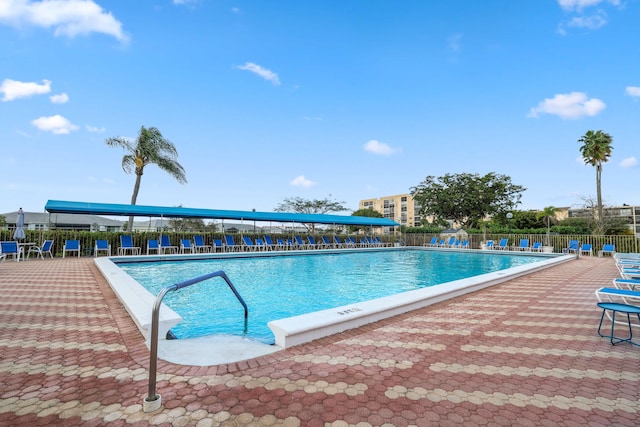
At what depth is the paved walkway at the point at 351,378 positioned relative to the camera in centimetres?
187

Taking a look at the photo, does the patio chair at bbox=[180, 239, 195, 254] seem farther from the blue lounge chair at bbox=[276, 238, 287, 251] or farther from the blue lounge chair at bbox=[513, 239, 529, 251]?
the blue lounge chair at bbox=[513, 239, 529, 251]

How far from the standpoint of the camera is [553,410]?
6.44ft

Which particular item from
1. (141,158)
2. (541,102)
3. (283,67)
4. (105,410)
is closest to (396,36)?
(283,67)

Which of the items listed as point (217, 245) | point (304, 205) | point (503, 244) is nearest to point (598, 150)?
point (503, 244)

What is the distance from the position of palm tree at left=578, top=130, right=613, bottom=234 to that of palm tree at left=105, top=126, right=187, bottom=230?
3168 centimetres

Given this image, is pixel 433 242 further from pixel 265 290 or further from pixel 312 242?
pixel 265 290

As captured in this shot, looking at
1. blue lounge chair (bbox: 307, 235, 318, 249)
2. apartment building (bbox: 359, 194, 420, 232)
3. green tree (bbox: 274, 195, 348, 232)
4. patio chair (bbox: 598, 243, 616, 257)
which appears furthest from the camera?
apartment building (bbox: 359, 194, 420, 232)

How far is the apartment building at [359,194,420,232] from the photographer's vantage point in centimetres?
8438

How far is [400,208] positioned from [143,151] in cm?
7653

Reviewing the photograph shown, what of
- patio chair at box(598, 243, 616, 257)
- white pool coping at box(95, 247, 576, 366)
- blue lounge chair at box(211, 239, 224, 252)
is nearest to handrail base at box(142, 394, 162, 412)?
white pool coping at box(95, 247, 576, 366)

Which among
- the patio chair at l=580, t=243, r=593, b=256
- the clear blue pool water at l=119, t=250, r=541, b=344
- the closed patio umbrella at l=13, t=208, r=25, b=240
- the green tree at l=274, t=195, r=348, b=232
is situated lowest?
the clear blue pool water at l=119, t=250, r=541, b=344

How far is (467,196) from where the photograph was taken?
30.6 meters

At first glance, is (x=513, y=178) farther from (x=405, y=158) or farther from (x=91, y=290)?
(x=91, y=290)

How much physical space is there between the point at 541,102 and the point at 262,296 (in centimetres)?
1590
